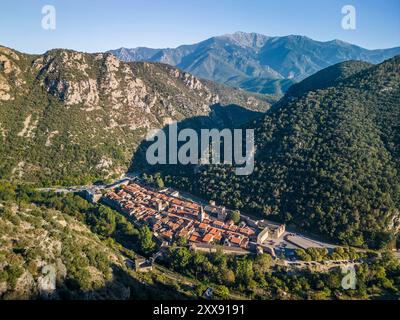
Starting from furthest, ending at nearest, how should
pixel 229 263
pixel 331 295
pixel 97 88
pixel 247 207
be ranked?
1. pixel 97 88
2. pixel 247 207
3. pixel 229 263
4. pixel 331 295

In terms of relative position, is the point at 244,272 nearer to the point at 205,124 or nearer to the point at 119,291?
the point at 119,291

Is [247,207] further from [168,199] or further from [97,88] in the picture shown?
[97,88]

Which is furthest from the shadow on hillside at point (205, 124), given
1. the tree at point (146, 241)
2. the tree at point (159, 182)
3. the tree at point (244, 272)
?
the tree at point (244, 272)

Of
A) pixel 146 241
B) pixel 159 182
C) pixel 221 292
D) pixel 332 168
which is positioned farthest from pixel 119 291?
pixel 332 168

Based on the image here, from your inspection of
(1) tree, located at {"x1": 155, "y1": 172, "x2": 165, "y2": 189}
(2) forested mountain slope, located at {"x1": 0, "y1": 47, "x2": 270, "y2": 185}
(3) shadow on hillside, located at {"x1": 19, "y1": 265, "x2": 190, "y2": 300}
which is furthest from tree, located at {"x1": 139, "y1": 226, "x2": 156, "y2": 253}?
(2) forested mountain slope, located at {"x1": 0, "y1": 47, "x2": 270, "y2": 185}

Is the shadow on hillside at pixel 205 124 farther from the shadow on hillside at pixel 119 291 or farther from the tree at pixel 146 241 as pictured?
the shadow on hillside at pixel 119 291

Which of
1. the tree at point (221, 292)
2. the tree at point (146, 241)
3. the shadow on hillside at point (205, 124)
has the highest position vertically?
the shadow on hillside at point (205, 124)

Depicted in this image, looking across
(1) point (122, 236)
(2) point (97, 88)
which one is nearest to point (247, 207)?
(1) point (122, 236)

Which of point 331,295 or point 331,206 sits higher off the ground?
point 331,206

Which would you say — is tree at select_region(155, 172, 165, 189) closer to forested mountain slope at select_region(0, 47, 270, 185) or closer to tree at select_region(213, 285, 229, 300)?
forested mountain slope at select_region(0, 47, 270, 185)
